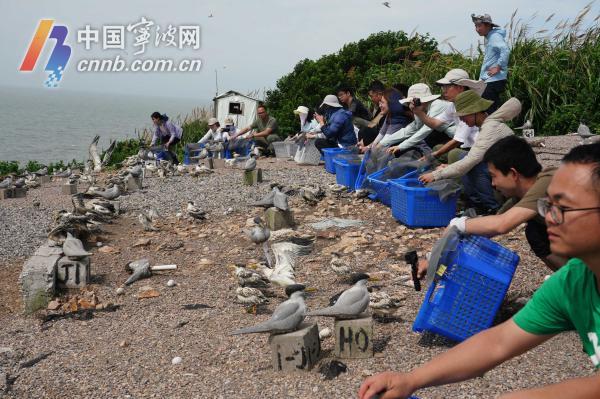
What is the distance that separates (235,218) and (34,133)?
32257 millimetres

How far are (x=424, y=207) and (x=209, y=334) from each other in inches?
119

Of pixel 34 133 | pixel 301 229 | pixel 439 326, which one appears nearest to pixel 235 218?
pixel 301 229

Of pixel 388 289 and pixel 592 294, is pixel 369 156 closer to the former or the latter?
pixel 388 289

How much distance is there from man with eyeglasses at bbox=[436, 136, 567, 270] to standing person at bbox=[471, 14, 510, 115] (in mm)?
4376

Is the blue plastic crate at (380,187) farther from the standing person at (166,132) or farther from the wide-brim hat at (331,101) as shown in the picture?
the standing person at (166,132)

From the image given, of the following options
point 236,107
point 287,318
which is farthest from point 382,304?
point 236,107

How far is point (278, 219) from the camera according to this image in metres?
7.56

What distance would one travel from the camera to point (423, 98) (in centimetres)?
763

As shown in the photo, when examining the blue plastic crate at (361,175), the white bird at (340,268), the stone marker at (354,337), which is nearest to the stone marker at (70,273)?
the white bird at (340,268)

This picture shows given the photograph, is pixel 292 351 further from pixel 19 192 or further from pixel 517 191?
pixel 19 192

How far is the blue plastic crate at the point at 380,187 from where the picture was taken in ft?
25.6

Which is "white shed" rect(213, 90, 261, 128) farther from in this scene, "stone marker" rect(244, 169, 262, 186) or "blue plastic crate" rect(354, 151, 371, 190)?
"blue plastic crate" rect(354, 151, 371, 190)

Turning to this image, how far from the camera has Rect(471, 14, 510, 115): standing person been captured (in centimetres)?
822

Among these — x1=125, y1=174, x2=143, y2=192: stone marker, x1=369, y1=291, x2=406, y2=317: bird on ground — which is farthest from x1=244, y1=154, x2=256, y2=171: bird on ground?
x1=369, y1=291, x2=406, y2=317: bird on ground
